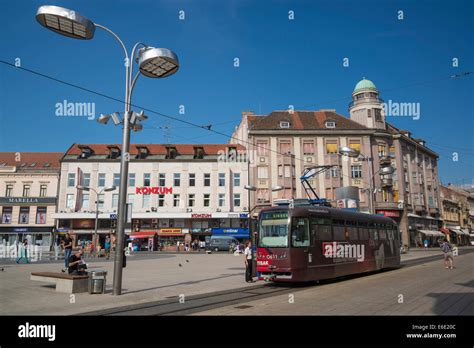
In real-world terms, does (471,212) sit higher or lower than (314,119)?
lower

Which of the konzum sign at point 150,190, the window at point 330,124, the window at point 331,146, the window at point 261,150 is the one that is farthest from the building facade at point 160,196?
the window at point 330,124

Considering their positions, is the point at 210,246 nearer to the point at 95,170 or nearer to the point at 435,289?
the point at 95,170

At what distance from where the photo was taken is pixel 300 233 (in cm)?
1354

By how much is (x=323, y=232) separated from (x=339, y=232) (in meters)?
1.42

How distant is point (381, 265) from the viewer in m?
19.3

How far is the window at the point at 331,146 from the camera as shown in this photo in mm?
50950

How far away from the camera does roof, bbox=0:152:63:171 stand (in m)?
51.1

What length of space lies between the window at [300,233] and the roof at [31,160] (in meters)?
45.4

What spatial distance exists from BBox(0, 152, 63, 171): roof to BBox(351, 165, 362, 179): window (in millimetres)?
38975

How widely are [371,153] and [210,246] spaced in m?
24.8

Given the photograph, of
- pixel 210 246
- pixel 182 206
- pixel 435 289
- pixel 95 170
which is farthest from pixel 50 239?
pixel 435 289

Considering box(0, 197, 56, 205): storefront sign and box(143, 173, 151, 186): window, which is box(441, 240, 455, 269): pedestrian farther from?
box(0, 197, 56, 205): storefront sign

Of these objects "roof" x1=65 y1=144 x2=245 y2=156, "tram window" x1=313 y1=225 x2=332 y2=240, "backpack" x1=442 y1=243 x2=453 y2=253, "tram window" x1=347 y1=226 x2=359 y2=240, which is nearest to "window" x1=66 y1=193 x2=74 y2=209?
"roof" x1=65 y1=144 x2=245 y2=156

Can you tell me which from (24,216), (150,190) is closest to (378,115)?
(150,190)
